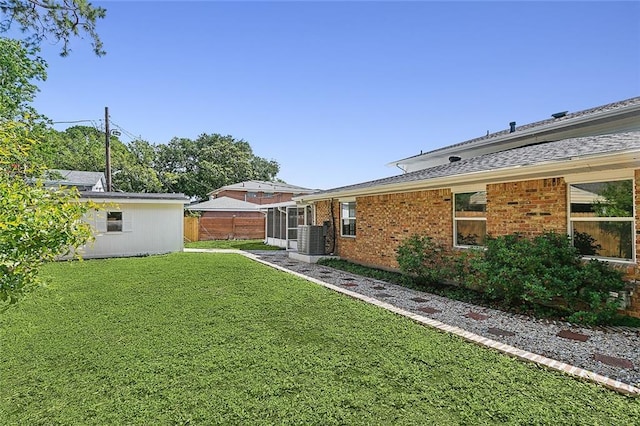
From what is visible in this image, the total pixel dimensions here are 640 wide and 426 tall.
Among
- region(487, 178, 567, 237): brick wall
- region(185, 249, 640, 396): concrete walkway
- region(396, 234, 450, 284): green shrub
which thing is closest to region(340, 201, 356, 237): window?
region(396, 234, 450, 284): green shrub

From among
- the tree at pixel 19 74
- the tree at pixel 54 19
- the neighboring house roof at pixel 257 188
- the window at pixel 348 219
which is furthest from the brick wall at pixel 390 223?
the neighboring house roof at pixel 257 188

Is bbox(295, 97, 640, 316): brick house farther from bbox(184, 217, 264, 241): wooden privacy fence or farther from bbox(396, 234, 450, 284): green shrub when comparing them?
bbox(184, 217, 264, 241): wooden privacy fence

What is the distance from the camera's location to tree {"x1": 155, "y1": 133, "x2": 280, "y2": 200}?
43406 millimetres

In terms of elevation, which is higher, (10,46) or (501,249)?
(10,46)

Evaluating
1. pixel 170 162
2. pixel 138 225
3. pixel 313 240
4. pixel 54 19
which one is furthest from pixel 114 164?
pixel 54 19

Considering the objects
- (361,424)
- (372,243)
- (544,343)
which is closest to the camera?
(361,424)

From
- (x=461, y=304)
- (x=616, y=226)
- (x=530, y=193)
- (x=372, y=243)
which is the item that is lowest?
(x=461, y=304)

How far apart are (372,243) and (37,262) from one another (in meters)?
9.78

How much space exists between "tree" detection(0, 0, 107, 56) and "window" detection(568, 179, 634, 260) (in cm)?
935

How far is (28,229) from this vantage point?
2.10 meters

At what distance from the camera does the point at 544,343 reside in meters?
4.48

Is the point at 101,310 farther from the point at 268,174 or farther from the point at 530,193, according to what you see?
the point at 268,174

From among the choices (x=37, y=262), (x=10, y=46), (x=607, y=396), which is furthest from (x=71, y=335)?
(x=10, y=46)

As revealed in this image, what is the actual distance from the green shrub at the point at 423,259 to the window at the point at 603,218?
2826 mm
